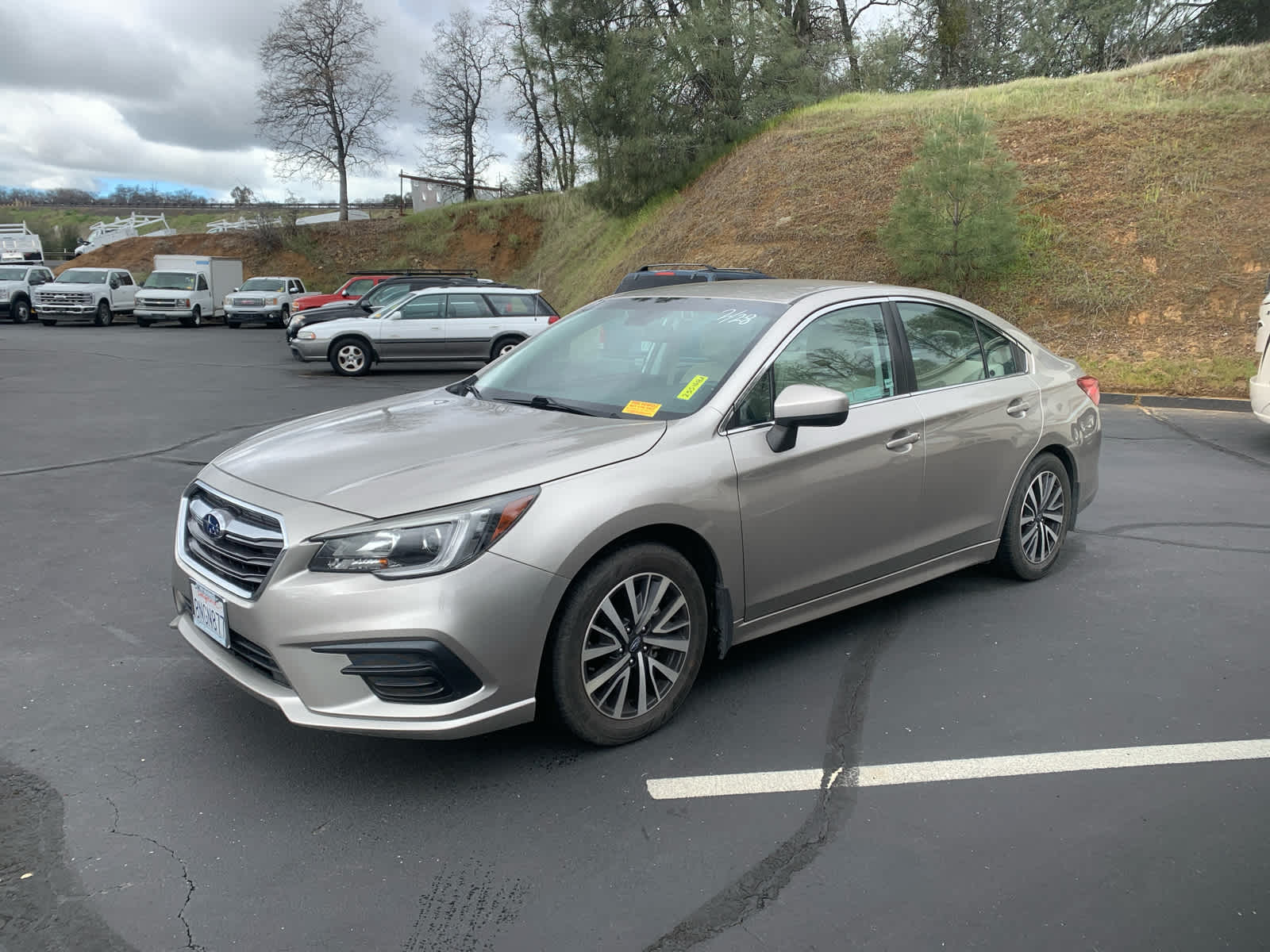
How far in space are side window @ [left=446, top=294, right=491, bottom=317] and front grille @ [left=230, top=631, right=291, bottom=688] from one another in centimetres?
1473

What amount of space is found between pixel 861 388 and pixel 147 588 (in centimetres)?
384

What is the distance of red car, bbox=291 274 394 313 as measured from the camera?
26.6m

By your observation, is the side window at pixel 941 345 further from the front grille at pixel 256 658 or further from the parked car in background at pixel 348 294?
the parked car in background at pixel 348 294

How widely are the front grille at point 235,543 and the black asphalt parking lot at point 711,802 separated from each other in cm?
66

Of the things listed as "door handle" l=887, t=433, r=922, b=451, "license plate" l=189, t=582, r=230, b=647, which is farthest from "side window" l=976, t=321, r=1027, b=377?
"license plate" l=189, t=582, r=230, b=647

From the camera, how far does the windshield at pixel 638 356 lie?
4.04m

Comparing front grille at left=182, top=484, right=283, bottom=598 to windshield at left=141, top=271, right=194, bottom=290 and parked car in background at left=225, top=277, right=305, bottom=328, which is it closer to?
parked car in background at left=225, top=277, right=305, bottom=328

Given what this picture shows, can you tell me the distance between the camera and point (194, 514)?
3.70 m

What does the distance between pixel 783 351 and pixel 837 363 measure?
366 mm

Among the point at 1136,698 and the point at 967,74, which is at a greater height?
the point at 967,74

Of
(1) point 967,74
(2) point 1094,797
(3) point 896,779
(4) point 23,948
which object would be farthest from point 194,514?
(1) point 967,74

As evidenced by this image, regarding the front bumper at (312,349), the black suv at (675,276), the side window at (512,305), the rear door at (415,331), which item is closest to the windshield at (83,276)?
the front bumper at (312,349)

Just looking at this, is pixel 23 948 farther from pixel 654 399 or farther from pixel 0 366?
pixel 0 366

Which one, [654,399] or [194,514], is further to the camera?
[654,399]
